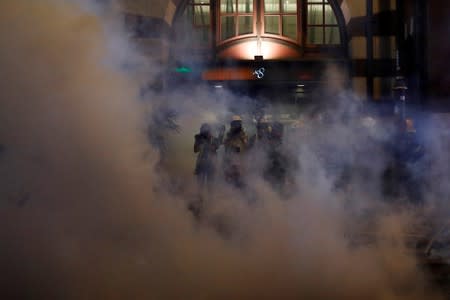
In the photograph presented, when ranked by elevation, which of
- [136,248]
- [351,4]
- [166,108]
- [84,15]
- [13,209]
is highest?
[351,4]

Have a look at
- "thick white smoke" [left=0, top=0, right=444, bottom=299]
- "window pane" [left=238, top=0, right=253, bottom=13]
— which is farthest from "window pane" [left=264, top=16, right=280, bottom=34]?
"thick white smoke" [left=0, top=0, right=444, bottom=299]

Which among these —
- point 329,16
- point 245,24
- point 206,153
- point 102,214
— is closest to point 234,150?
point 206,153

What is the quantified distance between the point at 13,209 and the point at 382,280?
9.12ft

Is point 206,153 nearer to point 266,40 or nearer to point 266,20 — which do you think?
point 266,40

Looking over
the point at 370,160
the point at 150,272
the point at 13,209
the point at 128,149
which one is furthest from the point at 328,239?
the point at 370,160

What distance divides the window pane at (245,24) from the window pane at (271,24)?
0.32 metres

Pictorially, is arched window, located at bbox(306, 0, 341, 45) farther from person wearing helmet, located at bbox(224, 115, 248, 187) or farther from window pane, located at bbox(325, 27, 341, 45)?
person wearing helmet, located at bbox(224, 115, 248, 187)

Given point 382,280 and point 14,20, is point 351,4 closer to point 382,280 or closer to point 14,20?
point 382,280

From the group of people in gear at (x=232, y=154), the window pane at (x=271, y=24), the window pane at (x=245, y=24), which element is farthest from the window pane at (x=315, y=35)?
the group of people in gear at (x=232, y=154)

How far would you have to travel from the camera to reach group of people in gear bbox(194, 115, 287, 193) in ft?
21.7

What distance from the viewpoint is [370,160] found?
8.53 m

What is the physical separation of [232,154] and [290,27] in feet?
17.1

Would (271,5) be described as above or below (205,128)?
above

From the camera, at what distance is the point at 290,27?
11.4 m
